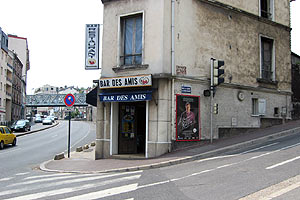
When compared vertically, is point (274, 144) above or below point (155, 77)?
below

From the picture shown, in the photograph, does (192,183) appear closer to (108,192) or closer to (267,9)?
(108,192)

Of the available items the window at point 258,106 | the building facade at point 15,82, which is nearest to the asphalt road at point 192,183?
the window at point 258,106

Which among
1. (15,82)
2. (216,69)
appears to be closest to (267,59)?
(216,69)

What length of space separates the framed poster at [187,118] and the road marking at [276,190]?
6.70 metres

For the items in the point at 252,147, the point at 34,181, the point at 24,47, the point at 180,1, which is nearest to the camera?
the point at 34,181

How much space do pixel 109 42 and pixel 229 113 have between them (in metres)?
6.89

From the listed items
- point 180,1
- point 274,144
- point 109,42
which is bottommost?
point 274,144

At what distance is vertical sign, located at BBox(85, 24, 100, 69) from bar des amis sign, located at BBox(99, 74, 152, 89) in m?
1.30

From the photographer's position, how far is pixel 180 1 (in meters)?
14.2

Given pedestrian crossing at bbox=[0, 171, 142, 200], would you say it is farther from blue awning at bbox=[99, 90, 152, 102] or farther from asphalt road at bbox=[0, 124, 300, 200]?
blue awning at bbox=[99, 90, 152, 102]

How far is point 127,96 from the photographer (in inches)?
539

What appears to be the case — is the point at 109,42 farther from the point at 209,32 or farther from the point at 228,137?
the point at 228,137

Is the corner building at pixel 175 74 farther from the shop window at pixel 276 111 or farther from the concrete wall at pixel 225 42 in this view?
the shop window at pixel 276 111

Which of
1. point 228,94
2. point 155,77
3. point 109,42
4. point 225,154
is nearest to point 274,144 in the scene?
point 225,154
